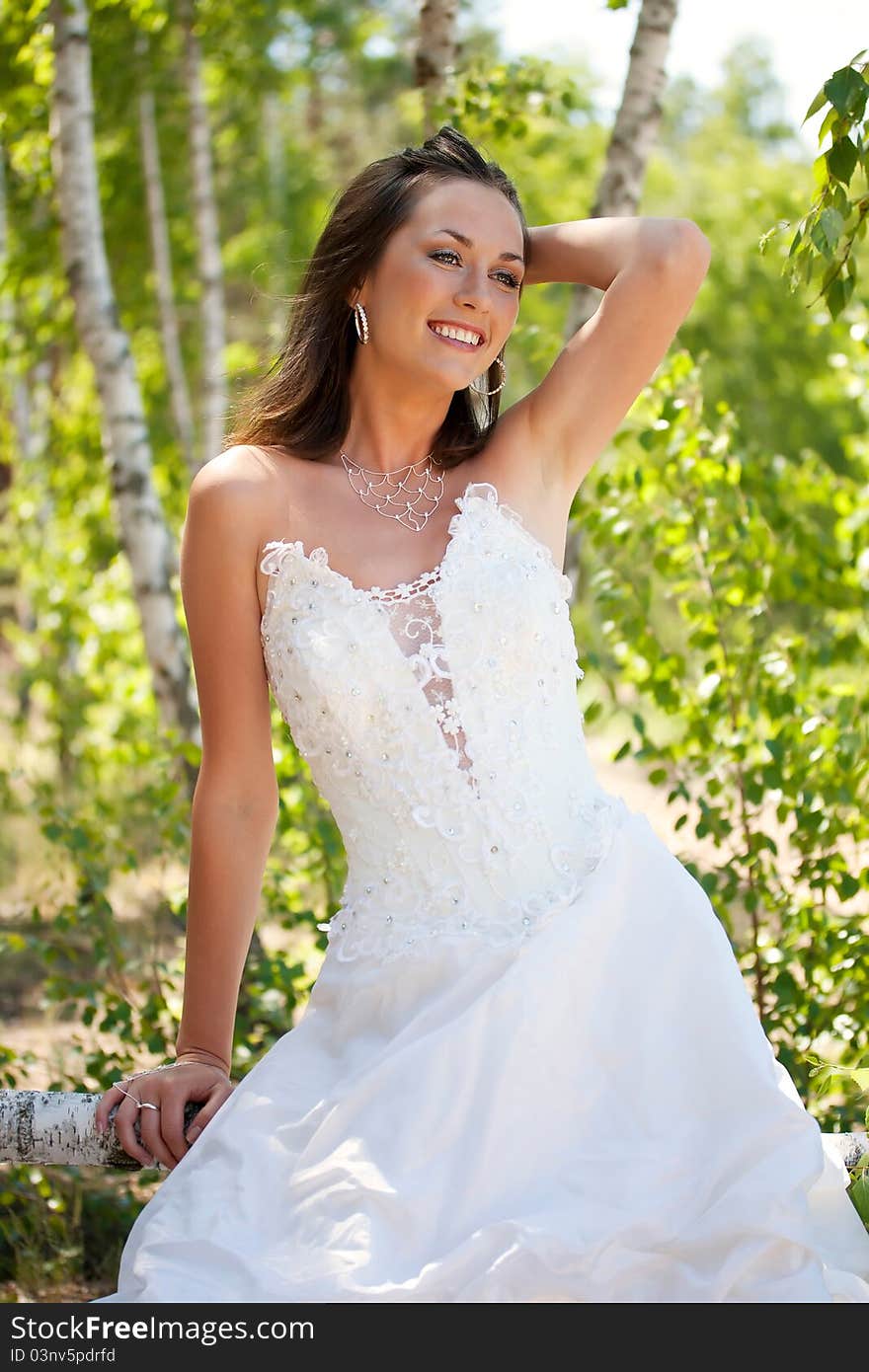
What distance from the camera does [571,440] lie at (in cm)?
267

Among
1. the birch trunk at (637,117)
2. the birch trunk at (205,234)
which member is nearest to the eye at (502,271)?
the birch trunk at (637,117)

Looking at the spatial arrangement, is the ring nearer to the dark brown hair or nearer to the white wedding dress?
the white wedding dress

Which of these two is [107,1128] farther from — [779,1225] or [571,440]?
[571,440]

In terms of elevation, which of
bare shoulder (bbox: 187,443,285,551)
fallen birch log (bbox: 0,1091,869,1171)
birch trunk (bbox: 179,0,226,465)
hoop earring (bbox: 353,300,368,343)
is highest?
birch trunk (bbox: 179,0,226,465)

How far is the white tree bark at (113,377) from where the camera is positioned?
5160 millimetres

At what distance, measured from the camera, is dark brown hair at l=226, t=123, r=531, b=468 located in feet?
8.59

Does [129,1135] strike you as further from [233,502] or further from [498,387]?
[498,387]

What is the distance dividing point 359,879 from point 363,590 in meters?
0.49

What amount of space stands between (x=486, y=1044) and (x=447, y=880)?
31 cm

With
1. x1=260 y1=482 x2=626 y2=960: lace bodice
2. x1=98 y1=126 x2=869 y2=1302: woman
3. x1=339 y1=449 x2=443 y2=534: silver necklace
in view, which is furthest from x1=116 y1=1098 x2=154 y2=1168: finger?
x1=339 y1=449 x2=443 y2=534: silver necklace

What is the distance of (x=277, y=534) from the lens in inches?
97.7

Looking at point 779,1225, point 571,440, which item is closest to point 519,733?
point 571,440

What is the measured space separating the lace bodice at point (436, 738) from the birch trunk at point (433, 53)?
242 centimetres

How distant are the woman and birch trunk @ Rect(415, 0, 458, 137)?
1804mm
